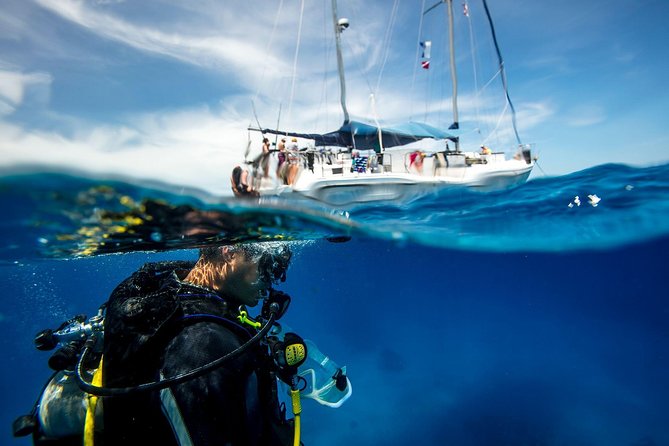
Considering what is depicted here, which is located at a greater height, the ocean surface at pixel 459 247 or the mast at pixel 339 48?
the mast at pixel 339 48

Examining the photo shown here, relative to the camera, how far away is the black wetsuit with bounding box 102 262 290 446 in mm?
1921

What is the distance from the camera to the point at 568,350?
37.0m

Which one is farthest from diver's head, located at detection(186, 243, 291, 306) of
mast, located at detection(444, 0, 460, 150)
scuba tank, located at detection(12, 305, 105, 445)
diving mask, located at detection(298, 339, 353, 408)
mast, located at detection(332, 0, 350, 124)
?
mast, located at detection(444, 0, 460, 150)

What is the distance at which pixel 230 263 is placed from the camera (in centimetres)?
322

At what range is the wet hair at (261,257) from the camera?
3.27 m

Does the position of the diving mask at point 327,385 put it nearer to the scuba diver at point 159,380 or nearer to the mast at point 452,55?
the scuba diver at point 159,380

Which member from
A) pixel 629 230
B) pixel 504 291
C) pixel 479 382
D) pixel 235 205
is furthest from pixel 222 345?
pixel 504 291

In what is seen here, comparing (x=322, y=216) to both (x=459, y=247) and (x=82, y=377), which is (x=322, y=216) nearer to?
(x=82, y=377)

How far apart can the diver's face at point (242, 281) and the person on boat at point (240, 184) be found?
9.04ft

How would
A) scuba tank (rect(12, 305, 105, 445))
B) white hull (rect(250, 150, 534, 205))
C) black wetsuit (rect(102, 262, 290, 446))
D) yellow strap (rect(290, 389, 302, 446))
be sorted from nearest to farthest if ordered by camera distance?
black wetsuit (rect(102, 262, 290, 446))
scuba tank (rect(12, 305, 105, 445))
yellow strap (rect(290, 389, 302, 446))
white hull (rect(250, 150, 534, 205))

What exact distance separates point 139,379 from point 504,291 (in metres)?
36.9

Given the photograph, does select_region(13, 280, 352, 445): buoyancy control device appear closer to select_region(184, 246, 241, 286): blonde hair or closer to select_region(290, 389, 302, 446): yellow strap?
select_region(290, 389, 302, 446): yellow strap

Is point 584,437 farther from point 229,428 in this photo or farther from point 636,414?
point 229,428

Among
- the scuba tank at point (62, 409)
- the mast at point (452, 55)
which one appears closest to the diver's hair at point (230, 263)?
the scuba tank at point (62, 409)
